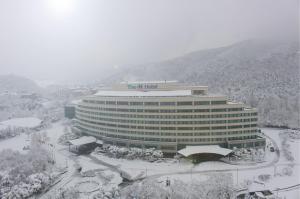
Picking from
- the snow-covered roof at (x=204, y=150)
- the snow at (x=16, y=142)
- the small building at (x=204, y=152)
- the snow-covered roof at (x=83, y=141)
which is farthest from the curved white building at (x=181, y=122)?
the snow at (x=16, y=142)

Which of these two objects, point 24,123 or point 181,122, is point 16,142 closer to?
point 24,123

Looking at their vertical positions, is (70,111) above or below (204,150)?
above

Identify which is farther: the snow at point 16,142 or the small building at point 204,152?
the snow at point 16,142

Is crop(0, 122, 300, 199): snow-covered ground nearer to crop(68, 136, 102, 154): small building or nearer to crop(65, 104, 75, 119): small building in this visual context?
crop(68, 136, 102, 154): small building

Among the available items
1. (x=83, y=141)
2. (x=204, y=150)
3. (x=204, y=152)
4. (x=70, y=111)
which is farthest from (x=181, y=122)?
(x=70, y=111)

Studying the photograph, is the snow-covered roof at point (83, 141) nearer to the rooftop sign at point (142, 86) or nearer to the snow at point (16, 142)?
the snow at point (16, 142)

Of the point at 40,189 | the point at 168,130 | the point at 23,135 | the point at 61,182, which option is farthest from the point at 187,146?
the point at 23,135
